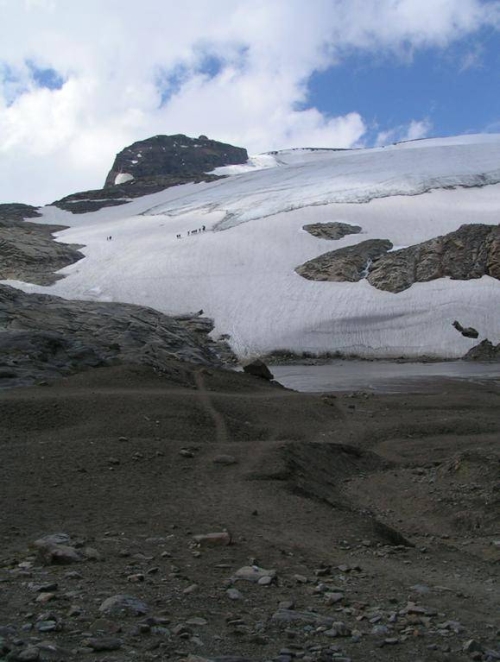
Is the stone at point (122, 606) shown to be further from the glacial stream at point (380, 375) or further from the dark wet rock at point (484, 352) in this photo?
the dark wet rock at point (484, 352)

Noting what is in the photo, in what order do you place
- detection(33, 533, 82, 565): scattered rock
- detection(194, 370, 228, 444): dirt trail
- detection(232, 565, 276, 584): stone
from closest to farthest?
detection(232, 565, 276, 584): stone < detection(33, 533, 82, 565): scattered rock < detection(194, 370, 228, 444): dirt trail

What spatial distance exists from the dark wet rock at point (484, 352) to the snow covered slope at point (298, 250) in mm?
1168

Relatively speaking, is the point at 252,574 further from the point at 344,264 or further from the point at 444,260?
the point at 344,264

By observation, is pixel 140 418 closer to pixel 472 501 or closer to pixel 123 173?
pixel 472 501

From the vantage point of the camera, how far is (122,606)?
495 centimetres

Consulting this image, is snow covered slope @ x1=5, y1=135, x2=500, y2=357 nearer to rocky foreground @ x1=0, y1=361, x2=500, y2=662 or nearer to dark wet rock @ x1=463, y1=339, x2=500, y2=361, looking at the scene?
dark wet rock @ x1=463, y1=339, x2=500, y2=361

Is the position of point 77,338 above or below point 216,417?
above

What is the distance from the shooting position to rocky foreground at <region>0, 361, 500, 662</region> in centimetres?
470

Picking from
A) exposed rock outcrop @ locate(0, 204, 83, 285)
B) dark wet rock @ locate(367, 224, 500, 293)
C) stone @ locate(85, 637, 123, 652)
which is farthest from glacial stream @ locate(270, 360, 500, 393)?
exposed rock outcrop @ locate(0, 204, 83, 285)

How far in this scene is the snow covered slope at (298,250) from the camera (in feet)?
125

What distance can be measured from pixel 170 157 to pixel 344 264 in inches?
3596

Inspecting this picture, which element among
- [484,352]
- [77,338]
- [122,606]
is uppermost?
[77,338]

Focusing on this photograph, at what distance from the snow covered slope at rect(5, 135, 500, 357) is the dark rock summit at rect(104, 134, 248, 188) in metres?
47.4

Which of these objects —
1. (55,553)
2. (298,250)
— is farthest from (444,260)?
(55,553)
